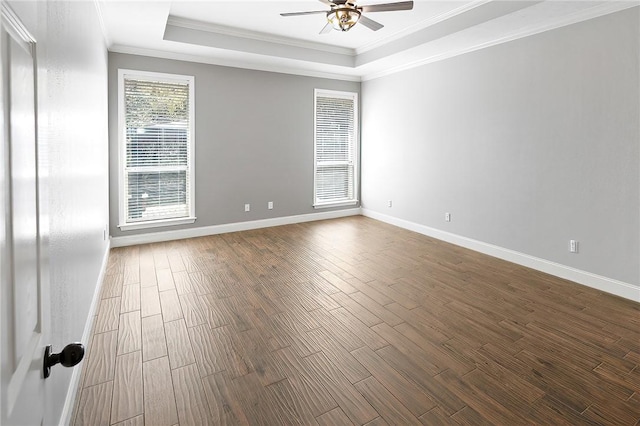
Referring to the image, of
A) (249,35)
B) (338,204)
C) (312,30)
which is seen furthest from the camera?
(338,204)

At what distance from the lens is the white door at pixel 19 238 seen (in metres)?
0.60

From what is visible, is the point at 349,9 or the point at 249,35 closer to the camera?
the point at 349,9

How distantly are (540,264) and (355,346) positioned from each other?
8.95 ft

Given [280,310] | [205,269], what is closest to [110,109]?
[205,269]

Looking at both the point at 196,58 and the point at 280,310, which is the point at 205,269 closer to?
the point at 280,310

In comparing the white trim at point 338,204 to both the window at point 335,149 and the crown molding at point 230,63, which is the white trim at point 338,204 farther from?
the crown molding at point 230,63

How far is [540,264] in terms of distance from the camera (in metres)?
3.97

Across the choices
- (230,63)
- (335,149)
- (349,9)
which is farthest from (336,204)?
(349,9)

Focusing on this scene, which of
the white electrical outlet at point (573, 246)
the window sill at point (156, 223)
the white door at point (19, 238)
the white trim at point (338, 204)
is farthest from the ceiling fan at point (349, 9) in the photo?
Answer: the white trim at point (338, 204)

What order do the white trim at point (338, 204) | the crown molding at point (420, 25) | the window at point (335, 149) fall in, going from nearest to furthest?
the crown molding at point (420, 25), the window at point (335, 149), the white trim at point (338, 204)

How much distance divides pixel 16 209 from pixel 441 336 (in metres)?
2.58

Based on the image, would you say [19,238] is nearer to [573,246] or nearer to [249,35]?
[573,246]

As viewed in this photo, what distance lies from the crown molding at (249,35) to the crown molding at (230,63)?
20.7 inches

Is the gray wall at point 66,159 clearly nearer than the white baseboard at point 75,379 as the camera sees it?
Yes
